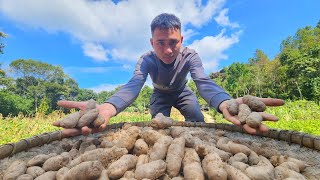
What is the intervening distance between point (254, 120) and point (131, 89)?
1237mm

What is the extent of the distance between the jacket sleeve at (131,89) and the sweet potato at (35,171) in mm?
863

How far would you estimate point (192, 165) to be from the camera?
1.20m

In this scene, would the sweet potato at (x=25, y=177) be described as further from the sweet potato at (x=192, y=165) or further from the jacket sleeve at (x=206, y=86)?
the jacket sleeve at (x=206, y=86)

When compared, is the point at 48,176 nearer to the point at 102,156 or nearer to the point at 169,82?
the point at 102,156

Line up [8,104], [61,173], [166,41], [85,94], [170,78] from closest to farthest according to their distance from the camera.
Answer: [61,173]
[166,41]
[170,78]
[8,104]
[85,94]

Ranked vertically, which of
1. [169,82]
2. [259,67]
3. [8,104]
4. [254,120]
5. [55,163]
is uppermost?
[259,67]

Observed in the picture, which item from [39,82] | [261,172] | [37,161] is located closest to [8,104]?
[39,82]

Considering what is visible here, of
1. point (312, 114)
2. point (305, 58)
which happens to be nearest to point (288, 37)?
point (305, 58)

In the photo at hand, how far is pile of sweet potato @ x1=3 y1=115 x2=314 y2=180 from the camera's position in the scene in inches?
45.8

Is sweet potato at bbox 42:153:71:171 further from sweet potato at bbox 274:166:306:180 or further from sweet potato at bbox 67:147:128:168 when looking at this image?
sweet potato at bbox 274:166:306:180

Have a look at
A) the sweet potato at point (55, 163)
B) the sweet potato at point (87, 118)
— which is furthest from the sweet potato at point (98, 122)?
the sweet potato at point (55, 163)

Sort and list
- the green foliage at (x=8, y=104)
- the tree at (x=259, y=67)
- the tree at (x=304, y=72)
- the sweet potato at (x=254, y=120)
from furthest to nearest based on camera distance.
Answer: the tree at (x=259, y=67), the green foliage at (x=8, y=104), the tree at (x=304, y=72), the sweet potato at (x=254, y=120)

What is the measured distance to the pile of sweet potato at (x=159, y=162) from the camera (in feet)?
3.81

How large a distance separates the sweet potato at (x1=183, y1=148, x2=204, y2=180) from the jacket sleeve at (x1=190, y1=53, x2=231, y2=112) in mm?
780
